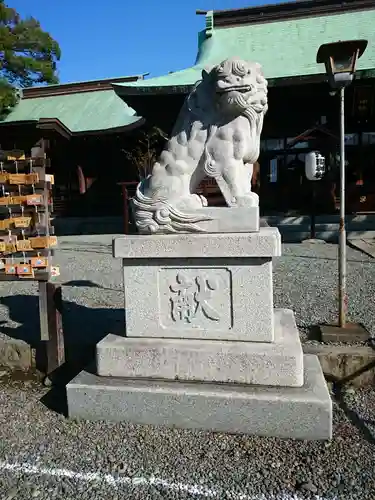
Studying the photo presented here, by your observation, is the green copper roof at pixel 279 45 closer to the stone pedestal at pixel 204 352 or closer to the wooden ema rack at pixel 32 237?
the wooden ema rack at pixel 32 237

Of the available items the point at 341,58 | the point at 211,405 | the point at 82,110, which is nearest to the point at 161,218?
the point at 211,405

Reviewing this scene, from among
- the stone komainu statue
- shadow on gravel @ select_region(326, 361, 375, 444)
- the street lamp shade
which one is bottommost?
shadow on gravel @ select_region(326, 361, 375, 444)

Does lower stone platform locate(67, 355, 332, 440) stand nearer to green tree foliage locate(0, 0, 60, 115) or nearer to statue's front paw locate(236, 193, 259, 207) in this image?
statue's front paw locate(236, 193, 259, 207)

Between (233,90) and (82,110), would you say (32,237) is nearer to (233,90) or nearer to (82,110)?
(233,90)

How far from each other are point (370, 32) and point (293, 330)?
10645 mm

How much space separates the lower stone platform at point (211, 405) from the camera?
2.28 m

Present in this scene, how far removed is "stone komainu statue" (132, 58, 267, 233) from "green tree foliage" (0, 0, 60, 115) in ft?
45.8

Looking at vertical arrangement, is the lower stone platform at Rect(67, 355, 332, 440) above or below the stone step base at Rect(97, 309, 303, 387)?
A: below

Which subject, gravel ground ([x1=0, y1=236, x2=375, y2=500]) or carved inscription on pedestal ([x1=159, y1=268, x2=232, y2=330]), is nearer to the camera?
gravel ground ([x1=0, y1=236, x2=375, y2=500])

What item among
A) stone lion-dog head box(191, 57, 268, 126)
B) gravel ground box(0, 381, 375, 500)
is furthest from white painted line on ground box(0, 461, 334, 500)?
stone lion-dog head box(191, 57, 268, 126)

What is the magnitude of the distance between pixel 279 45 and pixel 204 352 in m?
11.0

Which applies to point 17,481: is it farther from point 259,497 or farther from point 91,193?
point 91,193

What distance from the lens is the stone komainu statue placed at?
2566 mm

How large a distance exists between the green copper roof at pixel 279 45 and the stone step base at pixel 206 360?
7.69 m
